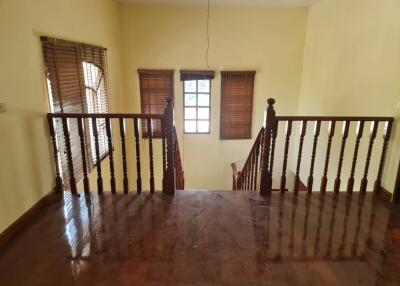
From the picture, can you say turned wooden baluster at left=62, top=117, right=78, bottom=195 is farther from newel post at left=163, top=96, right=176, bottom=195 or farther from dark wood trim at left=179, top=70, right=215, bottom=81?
dark wood trim at left=179, top=70, right=215, bottom=81

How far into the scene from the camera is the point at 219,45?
5.36 metres

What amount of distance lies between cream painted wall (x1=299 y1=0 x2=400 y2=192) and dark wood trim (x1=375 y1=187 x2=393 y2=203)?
0.18 feet

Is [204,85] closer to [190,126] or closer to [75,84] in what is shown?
[190,126]

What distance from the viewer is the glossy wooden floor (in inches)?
70.5

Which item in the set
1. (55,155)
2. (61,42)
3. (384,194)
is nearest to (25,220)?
(55,155)

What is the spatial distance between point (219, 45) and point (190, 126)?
1.75 metres

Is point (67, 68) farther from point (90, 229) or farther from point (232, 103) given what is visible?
point (232, 103)

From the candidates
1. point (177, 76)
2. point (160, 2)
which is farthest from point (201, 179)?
point (160, 2)

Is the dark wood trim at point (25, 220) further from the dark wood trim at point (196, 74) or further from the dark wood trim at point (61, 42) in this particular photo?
the dark wood trim at point (196, 74)

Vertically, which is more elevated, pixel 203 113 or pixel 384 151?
pixel 203 113

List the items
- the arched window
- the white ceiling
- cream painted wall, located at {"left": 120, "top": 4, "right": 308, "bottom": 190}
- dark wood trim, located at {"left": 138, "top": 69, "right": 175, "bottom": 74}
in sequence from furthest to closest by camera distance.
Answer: dark wood trim, located at {"left": 138, "top": 69, "right": 175, "bottom": 74} < cream painted wall, located at {"left": 120, "top": 4, "right": 308, "bottom": 190} < the white ceiling < the arched window

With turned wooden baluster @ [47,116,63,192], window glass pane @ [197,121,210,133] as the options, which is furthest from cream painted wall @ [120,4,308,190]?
turned wooden baluster @ [47,116,63,192]

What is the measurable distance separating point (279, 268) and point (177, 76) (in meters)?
4.37

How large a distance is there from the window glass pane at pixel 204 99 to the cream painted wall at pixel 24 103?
308 centimetres
